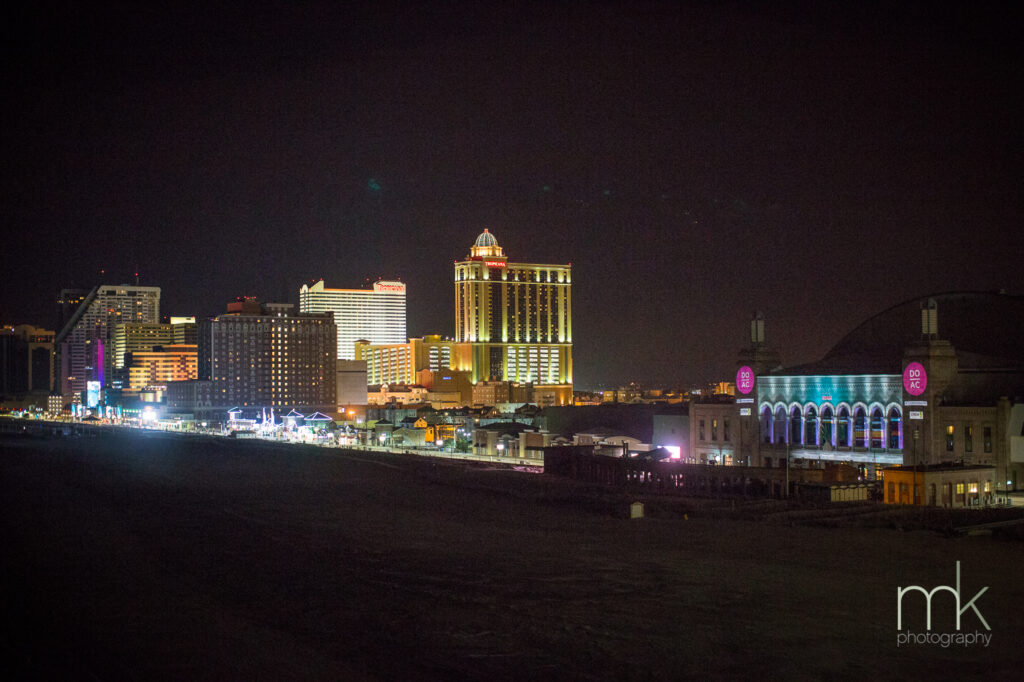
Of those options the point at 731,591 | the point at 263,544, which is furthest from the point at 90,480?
the point at 731,591

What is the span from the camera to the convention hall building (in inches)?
2085

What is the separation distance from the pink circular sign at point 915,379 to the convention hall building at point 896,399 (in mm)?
67

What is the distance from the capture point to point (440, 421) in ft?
364

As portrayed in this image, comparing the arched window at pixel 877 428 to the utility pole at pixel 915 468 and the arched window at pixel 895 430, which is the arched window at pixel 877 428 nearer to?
the arched window at pixel 895 430

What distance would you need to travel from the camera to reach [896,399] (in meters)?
56.5

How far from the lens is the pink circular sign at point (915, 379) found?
54.5 m

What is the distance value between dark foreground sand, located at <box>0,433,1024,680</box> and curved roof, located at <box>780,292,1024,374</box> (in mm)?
21957

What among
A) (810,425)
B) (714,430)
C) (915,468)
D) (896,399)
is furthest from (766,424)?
(915,468)

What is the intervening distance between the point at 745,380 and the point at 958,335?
14.0 metres

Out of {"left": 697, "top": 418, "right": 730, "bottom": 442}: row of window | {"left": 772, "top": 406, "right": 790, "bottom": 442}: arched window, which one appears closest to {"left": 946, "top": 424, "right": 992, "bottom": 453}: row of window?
{"left": 772, "top": 406, "right": 790, "bottom": 442}: arched window

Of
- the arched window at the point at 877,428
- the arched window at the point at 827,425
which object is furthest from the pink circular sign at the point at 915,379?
the arched window at the point at 827,425

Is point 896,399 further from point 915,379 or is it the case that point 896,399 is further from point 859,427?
point 859,427

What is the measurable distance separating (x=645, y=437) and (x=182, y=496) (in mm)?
49853

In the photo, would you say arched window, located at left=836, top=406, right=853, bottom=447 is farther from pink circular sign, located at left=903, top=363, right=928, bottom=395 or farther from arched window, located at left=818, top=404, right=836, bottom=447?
pink circular sign, located at left=903, top=363, right=928, bottom=395
